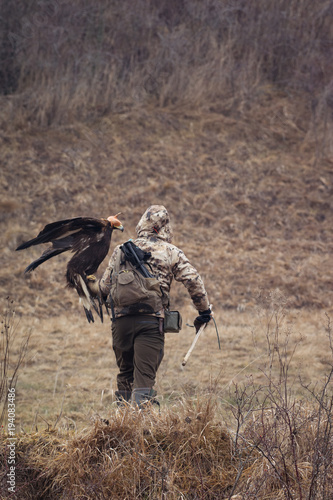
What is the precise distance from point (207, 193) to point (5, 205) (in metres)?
5.08

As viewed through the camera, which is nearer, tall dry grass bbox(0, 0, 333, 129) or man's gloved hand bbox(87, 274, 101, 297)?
man's gloved hand bbox(87, 274, 101, 297)

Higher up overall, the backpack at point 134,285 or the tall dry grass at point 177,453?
the backpack at point 134,285

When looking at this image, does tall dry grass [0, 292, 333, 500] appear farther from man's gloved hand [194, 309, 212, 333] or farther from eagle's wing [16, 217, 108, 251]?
eagle's wing [16, 217, 108, 251]

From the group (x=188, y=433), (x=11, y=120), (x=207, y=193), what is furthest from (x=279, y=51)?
(x=188, y=433)

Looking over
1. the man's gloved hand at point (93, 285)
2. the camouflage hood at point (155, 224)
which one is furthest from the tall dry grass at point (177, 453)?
the camouflage hood at point (155, 224)

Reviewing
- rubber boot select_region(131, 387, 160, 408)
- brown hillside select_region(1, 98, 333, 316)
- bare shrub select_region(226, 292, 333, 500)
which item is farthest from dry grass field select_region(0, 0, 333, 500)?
bare shrub select_region(226, 292, 333, 500)

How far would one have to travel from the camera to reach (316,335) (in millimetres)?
8062

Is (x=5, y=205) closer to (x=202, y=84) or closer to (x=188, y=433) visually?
(x=202, y=84)

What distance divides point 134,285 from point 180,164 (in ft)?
36.9

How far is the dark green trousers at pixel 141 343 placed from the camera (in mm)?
4055

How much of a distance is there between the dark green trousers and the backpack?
0.31 ft

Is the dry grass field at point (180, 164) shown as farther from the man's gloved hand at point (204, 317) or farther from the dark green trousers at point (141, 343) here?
the man's gloved hand at point (204, 317)

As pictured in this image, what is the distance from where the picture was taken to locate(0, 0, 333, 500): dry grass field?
7594mm

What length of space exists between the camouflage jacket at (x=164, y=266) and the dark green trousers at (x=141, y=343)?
0.29ft
